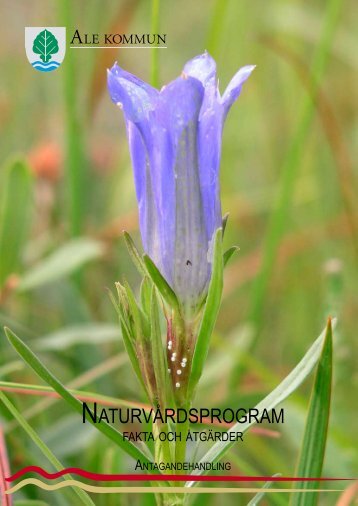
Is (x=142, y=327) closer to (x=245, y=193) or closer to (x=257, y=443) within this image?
(x=257, y=443)

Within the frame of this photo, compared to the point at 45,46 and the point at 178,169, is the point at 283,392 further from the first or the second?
the point at 45,46

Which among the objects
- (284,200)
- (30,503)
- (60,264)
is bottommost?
(30,503)

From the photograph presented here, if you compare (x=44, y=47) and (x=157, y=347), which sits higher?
(x=44, y=47)

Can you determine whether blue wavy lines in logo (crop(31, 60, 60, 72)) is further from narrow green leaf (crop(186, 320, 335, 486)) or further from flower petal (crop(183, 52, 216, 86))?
narrow green leaf (crop(186, 320, 335, 486))

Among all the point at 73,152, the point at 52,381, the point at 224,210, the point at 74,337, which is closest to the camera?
the point at 52,381

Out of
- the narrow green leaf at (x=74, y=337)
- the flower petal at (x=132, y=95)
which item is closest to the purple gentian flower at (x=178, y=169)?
the flower petal at (x=132, y=95)

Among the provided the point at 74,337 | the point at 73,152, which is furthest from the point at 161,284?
the point at 73,152
